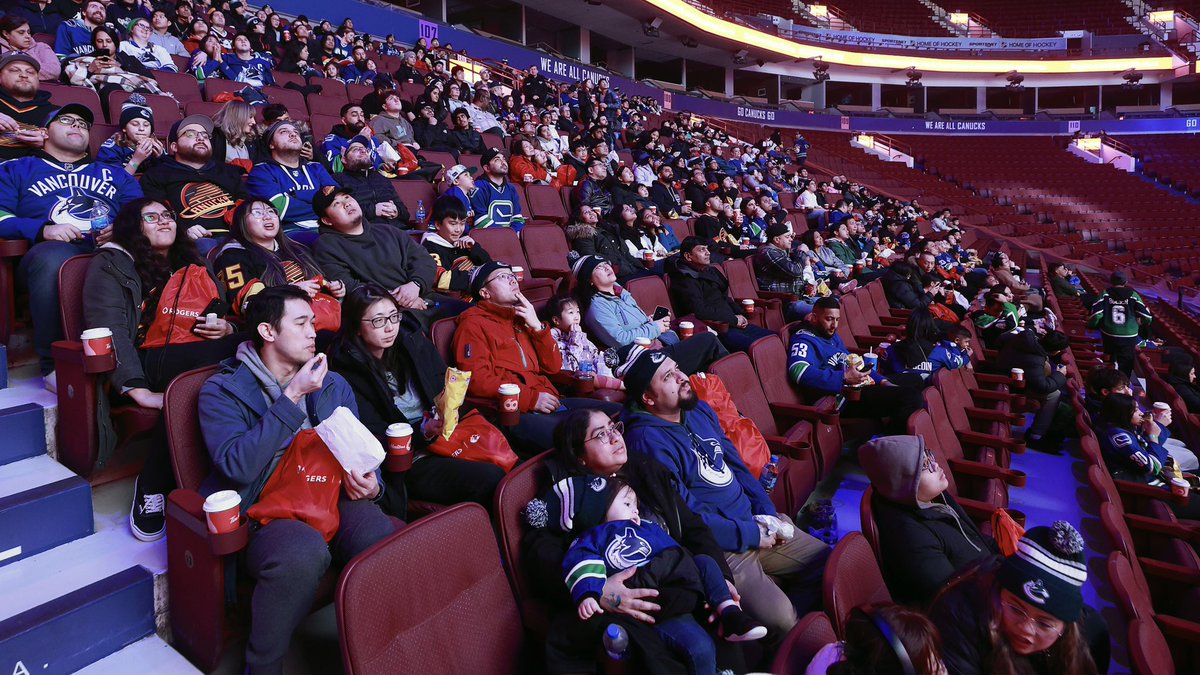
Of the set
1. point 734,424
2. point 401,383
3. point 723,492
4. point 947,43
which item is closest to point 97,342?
point 401,383

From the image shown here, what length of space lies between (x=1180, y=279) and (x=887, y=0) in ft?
49.4

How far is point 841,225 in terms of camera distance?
695 cm

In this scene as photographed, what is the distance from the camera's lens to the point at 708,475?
6.31 feet

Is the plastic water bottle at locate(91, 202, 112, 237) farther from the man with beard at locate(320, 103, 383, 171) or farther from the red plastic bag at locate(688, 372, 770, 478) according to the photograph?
the red plastic bag at locate(688, 372, 770, 478)

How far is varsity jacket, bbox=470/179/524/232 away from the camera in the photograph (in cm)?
413

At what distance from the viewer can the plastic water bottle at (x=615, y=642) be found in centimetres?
124

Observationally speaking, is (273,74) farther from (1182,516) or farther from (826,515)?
(1182,516)

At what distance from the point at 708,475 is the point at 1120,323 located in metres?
5.21

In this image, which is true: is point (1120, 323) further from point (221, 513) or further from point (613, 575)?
point (221, 513)

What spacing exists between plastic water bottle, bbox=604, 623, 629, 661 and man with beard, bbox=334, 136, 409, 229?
2.72 m

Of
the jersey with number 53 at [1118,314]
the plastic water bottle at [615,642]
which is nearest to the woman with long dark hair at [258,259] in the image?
the plastic water bottle at [615,642]

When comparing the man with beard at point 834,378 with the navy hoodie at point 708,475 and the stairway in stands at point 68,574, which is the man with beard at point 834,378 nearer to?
the navy hoodie at point 708,475

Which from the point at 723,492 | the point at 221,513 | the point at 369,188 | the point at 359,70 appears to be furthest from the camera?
the point at 359,70

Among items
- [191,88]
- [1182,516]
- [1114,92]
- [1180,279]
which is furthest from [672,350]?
[1114,92]
